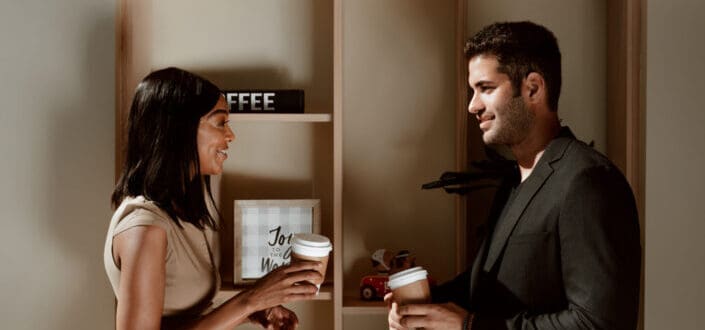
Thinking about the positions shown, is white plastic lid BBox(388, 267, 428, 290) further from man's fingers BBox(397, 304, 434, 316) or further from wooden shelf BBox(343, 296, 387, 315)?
wooden shelf BBox(343, 296, 387, 315)

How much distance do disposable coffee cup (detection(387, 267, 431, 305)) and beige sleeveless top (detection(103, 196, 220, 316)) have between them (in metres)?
0.54

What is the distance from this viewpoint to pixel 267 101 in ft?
7.57

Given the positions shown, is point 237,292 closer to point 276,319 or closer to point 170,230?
point 276,319

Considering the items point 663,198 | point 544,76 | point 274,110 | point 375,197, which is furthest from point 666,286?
point 274,110

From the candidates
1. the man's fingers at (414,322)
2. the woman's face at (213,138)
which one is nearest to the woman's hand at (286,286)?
the man's fingers at (414,322)

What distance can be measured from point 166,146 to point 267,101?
0.52 meters

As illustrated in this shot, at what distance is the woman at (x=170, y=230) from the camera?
66.7 inches

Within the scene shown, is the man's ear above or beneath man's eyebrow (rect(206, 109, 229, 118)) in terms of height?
above

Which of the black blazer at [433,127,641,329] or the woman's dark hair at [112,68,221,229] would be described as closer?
the black blazer at [433,127,641,329]

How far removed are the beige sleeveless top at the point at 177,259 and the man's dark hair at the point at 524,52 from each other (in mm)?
933

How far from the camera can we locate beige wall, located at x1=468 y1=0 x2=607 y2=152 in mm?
2430

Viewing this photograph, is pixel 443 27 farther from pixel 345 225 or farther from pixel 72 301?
pixel 72 301

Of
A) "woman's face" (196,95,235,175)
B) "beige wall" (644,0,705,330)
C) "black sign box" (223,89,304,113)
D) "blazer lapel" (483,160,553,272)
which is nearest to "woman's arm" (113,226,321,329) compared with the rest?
"woman's face" (196,95,235,175)

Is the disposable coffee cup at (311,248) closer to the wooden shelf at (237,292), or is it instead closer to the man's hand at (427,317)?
the man's hand at (427,317)
